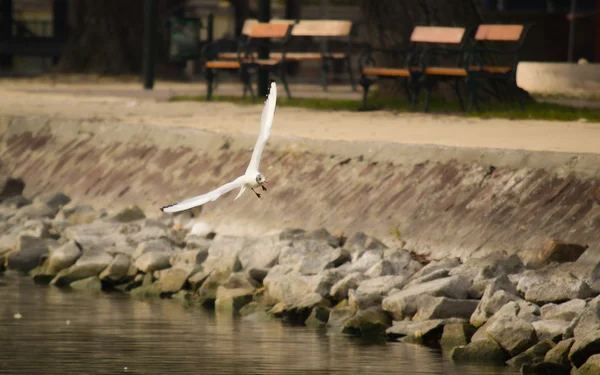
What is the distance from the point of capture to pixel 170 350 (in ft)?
34.5

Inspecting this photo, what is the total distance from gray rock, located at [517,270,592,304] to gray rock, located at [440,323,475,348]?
0.48m

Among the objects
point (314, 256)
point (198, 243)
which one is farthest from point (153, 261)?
point (314, 256)

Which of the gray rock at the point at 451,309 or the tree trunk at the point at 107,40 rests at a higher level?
the gray rock at the point at 451,309

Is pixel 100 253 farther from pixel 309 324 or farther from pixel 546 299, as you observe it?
pixel 546 299

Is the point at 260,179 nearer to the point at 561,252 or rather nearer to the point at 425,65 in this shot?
the point at 561,252

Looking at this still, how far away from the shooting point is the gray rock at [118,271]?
44.4 ft

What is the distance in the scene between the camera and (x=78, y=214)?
15.8 meters

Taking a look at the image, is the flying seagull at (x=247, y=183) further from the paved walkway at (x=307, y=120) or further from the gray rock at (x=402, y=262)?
the paved walkway at (x=307, y=120)

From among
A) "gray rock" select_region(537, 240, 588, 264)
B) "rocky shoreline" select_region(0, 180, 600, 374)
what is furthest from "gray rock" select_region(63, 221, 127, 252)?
"gray rock" select_region(537, 240, 588, 264)

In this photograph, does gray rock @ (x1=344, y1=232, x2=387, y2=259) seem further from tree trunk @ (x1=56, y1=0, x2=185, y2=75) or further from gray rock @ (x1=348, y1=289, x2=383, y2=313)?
tree trunk @ (x1=56, y1=0, x2=185, y2=75)

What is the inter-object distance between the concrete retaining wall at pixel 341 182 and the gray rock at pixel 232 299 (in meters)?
1.42

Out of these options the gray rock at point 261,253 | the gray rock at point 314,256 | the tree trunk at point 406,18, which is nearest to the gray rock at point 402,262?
the gray rock at point 314,256

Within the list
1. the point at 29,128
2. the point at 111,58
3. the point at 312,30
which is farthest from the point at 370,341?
the point at 111,58

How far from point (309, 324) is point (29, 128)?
788 centimetres
